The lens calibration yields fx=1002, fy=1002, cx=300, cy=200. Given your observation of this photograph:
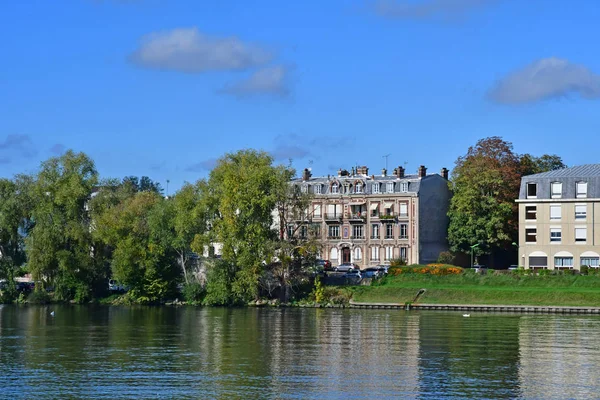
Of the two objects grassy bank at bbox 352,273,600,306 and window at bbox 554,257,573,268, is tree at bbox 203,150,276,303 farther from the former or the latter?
window at bbox 554,257,573,268

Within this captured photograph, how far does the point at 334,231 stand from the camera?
449 ft

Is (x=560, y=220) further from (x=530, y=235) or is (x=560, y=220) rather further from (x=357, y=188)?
(x=357, y=188)

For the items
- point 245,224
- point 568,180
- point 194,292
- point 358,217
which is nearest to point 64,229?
point 194,292

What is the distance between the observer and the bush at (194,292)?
112m

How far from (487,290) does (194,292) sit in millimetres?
32330

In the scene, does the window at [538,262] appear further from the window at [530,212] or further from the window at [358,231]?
the window at [358,231]

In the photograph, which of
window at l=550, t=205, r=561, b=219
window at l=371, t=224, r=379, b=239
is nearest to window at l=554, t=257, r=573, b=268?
window at l=550, t=205, r=561, b=219

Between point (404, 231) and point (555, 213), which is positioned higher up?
point (555, 213)

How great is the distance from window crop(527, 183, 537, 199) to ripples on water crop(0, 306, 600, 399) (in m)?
29.4

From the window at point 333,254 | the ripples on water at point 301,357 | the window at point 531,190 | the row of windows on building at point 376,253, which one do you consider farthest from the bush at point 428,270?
the window at point 333,254

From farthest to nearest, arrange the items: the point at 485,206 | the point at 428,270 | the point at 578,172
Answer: the point at 485,206, the point at 578,172, the point at 428,270

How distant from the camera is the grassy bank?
3893 inches

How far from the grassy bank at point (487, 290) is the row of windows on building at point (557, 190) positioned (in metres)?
15.6

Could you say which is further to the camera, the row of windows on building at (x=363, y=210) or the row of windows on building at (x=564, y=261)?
the row of windows on building at (x=363, y=210)
